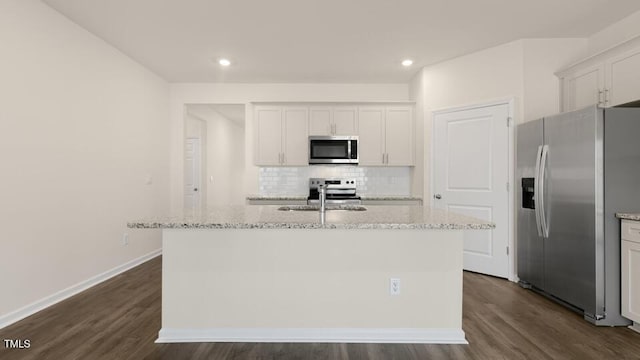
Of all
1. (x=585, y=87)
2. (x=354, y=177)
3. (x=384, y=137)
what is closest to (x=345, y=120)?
(x=384, y=137)

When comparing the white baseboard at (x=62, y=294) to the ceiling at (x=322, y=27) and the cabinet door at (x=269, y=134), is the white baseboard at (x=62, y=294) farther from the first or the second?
the ceiling at (x=322, y=27)

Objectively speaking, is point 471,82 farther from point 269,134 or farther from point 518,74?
point 269,134

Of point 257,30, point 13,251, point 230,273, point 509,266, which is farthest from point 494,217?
point 13,251

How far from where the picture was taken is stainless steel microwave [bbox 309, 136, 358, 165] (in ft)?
15.6

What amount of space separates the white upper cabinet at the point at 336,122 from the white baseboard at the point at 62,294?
2894mm

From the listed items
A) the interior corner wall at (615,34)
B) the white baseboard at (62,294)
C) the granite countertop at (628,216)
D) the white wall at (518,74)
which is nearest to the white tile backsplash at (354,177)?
the white wall at (518,74)

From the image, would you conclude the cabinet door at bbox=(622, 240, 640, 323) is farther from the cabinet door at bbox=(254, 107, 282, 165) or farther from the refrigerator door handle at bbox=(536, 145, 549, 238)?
the cabinet door at bbox=(254, 107, 282, 165)

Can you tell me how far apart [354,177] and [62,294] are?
3679 mm

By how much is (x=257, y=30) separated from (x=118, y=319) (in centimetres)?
282

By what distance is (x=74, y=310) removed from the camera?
279 cm

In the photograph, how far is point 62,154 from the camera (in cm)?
303

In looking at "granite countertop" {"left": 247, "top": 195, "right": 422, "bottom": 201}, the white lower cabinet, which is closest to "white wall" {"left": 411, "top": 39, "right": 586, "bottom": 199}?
"granite countertop" {"left": 247, "top": 195, "right": 422, "bottom": 201}

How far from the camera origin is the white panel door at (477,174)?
12.3 ft

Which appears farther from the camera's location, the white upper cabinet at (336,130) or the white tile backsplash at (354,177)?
the white tile backsplash at (354,177)
